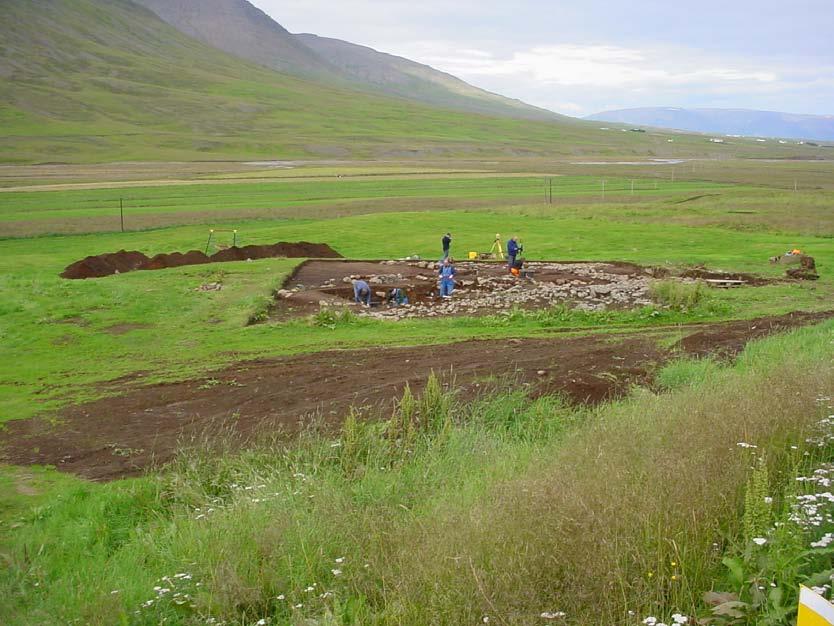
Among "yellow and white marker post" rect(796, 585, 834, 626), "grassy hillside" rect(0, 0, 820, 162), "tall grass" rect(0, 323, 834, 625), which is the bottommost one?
"tall grass" rect(0, 323, 834, 625)

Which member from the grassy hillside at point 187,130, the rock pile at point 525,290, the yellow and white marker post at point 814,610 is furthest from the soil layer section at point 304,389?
the grassy hillside at point 187,130

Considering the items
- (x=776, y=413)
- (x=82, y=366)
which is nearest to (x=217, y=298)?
A: (x=82, y=366)

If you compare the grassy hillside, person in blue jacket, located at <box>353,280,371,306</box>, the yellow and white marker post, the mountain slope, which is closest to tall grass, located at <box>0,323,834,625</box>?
the yellow and white marker post

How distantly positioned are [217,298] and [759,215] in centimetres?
3551

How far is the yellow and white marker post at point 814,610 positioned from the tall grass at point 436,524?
1324 mm

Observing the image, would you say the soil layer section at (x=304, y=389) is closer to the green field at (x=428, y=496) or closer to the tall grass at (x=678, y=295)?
the green field at (x=428, y=496)

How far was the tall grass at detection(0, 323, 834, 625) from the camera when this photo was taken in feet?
18.1

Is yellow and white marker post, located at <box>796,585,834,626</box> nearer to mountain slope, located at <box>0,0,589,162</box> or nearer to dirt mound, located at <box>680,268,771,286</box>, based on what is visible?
dirt mound, located at <box>680,268,771,286</box>

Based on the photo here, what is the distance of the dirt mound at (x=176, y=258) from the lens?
106ft

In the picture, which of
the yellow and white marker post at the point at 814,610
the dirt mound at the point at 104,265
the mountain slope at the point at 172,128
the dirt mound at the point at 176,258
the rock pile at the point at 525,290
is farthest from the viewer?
the mountain slope at the point at 172,128

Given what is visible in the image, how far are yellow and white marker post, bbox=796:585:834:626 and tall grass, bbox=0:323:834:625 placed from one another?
1.32 m

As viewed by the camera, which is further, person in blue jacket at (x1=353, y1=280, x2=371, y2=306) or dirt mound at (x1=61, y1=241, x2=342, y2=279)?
dirt mound at (x1=61, y1=241, x2=342, y2=279)

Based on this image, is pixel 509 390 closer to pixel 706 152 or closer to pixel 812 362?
pixel 812 362

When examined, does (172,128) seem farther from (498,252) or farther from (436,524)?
(436,524)
